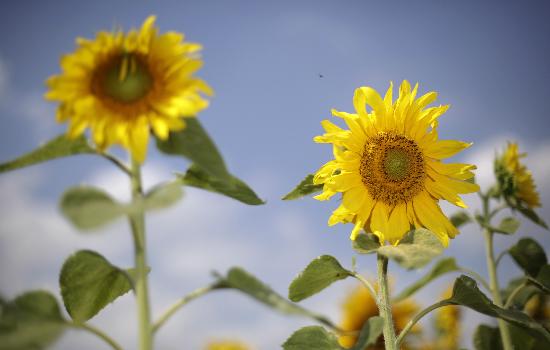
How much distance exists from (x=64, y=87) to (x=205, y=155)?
391mm

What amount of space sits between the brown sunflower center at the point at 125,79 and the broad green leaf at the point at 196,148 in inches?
6.5

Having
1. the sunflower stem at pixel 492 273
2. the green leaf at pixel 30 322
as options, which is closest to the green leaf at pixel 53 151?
the green leaf at pixel 30 322

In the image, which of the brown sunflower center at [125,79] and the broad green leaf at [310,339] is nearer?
the brown sunflower center at [125,79]

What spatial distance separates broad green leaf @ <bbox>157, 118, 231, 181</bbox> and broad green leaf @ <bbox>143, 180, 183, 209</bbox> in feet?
0.34

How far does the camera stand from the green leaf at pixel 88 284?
1381 mm

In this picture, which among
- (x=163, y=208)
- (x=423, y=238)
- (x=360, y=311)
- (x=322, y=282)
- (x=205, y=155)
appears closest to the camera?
(x=163, y=208)

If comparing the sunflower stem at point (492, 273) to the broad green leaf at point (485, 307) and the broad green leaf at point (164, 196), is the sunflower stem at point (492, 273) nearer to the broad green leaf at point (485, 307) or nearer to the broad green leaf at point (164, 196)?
the broad green leaf at point (485, 307)

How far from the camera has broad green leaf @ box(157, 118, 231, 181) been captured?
1339 millimetres

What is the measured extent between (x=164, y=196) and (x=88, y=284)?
42cm

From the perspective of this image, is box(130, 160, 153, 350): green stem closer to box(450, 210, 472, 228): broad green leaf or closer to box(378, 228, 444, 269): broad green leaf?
box(378, 228, 444, 269): broad green leaf

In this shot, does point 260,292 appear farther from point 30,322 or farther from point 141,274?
point 30,322

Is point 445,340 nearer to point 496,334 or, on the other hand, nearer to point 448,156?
point 496,334

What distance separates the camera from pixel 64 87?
1.36 metres

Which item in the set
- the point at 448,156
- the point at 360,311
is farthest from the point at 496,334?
the point at 448,156
